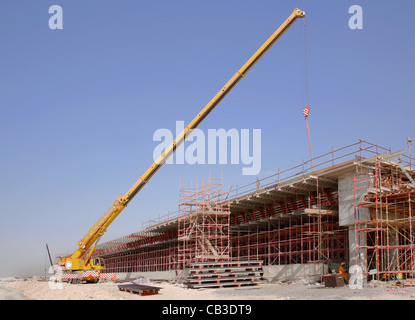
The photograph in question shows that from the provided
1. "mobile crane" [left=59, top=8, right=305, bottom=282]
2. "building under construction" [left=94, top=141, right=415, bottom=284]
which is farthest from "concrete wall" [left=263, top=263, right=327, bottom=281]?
"mobile crane" [left=59, top=8, right=305, bottom=282]

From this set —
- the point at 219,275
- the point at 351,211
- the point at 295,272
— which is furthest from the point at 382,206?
the point at 219,275

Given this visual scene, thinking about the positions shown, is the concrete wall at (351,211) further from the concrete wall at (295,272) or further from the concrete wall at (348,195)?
the concrete wall at (295,272)

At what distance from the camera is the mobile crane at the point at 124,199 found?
88.4 ft

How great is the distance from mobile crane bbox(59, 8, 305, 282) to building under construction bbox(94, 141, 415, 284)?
342 cm

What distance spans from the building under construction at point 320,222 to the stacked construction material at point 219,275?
0.08 meters

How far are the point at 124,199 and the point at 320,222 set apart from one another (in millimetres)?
14359

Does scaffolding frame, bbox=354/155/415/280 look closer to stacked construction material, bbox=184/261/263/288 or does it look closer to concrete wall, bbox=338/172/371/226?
concrete wall, bbox=338/172/371/226

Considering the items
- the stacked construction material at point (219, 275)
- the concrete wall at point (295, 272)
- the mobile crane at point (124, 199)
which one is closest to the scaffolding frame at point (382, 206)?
the concrete wall at point (295, 272)

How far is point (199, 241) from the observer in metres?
32.6

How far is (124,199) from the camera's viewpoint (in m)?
32.8

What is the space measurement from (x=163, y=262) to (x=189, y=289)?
2645 cm

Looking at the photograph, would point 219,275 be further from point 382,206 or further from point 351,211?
point 382,206
